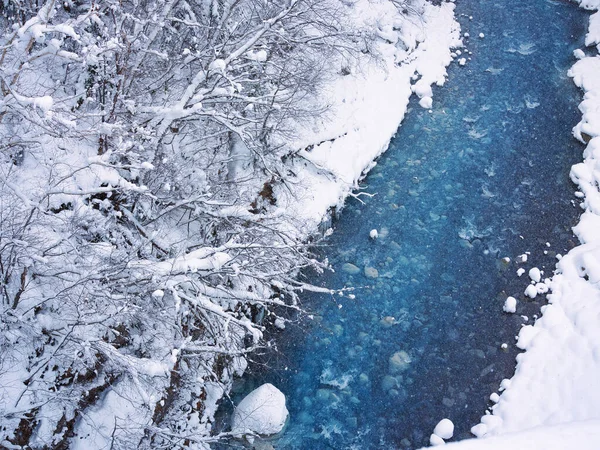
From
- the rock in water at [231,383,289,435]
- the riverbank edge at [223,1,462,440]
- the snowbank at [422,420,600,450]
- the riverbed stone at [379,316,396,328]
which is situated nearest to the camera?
the snowbank at [422,420,600,450]

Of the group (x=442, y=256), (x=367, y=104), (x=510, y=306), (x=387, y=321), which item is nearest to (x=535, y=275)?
(x=510, y=306)

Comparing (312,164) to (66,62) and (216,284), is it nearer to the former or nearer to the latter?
(216,284)

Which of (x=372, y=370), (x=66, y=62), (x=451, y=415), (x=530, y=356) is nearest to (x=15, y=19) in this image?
(x=66, y=62)

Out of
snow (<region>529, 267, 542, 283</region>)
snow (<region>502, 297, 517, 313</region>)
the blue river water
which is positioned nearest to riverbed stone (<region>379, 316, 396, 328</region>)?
the blue river water

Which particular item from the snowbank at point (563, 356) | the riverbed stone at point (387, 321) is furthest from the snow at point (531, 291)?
the riverbed stone at point (387, 321)

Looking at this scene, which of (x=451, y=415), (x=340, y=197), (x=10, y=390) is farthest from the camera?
(x=340, y=197)

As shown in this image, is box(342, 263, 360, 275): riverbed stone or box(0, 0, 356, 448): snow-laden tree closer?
box(0, 0, 356, 448): snow-laden tree

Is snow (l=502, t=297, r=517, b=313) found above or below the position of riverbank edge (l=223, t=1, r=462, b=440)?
below

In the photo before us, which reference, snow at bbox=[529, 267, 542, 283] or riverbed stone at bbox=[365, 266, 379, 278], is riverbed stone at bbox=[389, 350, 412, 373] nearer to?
riverbed stone at bbox=[365, 266, 379, 278]
